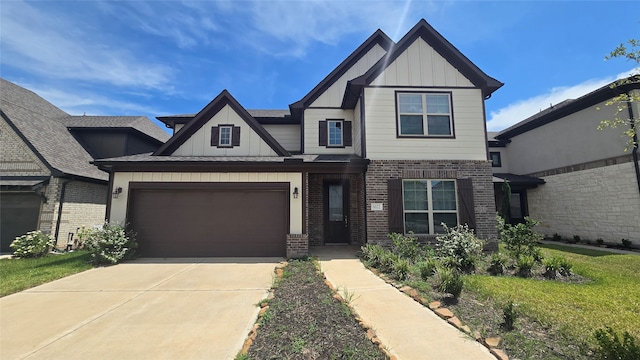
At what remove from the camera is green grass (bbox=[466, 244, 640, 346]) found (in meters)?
3.81

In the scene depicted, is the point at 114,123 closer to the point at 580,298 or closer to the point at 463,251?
the point at 463,251

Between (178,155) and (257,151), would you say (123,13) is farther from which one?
(257,151)

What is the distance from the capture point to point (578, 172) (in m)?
12.9

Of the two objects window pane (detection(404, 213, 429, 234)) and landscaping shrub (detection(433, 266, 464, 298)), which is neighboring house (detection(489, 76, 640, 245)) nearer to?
window pane (detection(404, 213, 429, 234))

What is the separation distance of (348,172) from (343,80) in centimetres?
512

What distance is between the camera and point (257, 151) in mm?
10680

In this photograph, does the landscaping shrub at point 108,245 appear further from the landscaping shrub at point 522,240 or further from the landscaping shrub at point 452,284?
the landscaping shrub at point 522,240

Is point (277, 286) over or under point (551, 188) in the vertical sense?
under

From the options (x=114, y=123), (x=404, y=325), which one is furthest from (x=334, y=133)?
(x=114, y=123)

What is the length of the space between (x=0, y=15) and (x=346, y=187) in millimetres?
12721

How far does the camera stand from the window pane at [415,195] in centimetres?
956

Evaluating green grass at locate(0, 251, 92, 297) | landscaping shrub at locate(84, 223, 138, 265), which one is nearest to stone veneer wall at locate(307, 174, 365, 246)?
landscaping shrub at locate(84, 223, 138, 265)

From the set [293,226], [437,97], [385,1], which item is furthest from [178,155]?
[437,97]

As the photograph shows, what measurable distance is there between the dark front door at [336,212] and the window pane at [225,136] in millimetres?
4413
